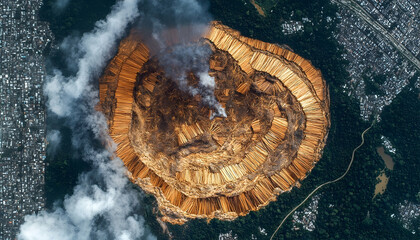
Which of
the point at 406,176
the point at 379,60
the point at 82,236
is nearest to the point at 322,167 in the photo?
the point at 406,176


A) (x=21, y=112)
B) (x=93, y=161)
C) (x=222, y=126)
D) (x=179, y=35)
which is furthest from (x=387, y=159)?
(x=21, y=112)

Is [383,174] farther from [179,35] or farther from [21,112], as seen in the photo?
[21,112]

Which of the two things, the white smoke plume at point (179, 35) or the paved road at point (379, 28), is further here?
the paved road at point (379, 28)

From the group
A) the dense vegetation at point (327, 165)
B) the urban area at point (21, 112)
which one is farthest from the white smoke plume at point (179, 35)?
the urban area at point (21, 112)

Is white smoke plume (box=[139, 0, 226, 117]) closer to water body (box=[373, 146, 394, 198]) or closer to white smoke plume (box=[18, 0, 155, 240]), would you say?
white smoke plume (box=[18, 0, 155, 240])

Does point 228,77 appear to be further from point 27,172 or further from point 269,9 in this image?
point 27,172

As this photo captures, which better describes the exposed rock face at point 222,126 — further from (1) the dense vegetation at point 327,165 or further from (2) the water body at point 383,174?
(2) the water body at point 383,174

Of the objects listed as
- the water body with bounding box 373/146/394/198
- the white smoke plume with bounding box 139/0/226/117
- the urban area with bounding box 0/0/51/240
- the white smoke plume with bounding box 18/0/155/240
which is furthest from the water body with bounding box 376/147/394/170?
the urban area with bounding box 0/0/51/240
